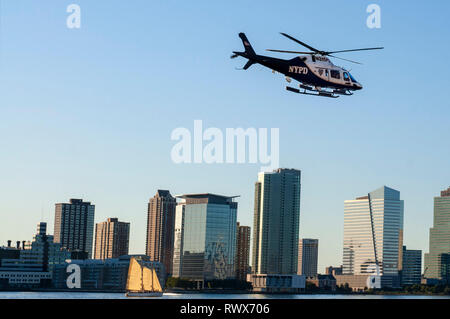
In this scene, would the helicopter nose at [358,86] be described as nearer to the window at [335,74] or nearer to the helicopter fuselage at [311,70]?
the helicopter fuselage at [311,70]

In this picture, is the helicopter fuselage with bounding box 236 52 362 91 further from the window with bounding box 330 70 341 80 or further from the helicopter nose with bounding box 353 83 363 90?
the helicopter nose with bounding box 353 83 363 90

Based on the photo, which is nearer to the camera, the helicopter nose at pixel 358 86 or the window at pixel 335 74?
the window at pixel 335 74

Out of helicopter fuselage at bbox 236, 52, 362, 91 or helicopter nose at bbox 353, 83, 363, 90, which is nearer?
helicopter fuselage at bbox 236, 52, 362, 91

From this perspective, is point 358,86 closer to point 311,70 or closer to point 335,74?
point 335,74

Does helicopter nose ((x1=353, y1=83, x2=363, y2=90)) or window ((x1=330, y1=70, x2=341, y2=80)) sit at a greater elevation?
window ((x1=330, y1=70, x2=341, y2=80))

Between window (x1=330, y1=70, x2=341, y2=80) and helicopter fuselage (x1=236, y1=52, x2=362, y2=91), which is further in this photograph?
window (x1=330, y1=70, x2=341, y2=80)
